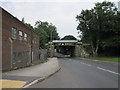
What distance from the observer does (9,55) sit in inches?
680

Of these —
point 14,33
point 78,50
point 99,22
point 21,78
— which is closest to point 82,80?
point 21,78

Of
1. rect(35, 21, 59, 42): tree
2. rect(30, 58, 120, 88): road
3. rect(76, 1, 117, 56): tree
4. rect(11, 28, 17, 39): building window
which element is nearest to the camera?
rect(30, 58, 120, 88): road

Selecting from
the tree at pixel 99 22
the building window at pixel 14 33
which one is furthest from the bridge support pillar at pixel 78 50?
the building window at pixel 14 33

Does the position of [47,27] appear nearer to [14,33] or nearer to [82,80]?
[14,33]

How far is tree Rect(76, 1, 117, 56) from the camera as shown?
165ft

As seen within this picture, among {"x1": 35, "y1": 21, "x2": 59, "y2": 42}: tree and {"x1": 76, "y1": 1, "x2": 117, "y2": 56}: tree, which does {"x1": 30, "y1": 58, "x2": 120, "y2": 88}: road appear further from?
{"x1": 35, "y1": 21, "x2": 59, "y2": 42}: tree

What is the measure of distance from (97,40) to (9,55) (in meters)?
40.6

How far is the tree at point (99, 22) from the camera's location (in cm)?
5044

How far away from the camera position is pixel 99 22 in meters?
50.8

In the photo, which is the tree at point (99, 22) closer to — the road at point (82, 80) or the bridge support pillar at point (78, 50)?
the bridge support pillar at point (78, 50)

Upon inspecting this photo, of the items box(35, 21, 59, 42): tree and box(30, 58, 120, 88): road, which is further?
box(35, 21, 59, 42): tree

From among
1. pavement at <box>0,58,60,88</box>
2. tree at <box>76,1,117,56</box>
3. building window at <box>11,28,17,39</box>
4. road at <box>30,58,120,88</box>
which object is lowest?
road at <box>30,58,120,88</box>

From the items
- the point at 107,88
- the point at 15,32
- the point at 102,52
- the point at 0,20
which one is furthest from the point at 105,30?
the point at 107,88

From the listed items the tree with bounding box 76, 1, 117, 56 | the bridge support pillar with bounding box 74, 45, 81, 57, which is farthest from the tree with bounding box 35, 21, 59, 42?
the tree with bounding box 76, 1, 117, 56
